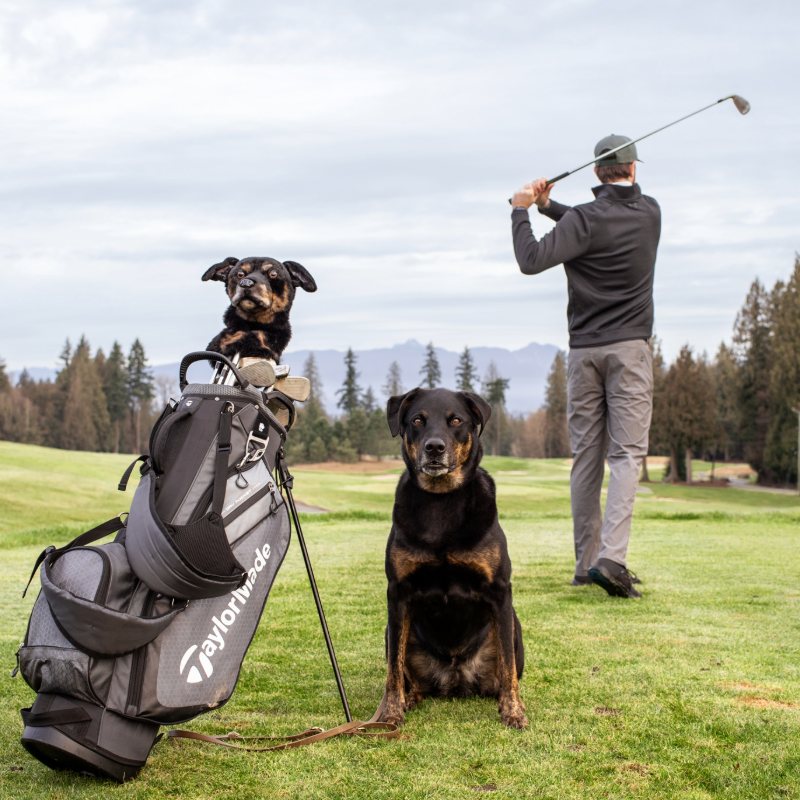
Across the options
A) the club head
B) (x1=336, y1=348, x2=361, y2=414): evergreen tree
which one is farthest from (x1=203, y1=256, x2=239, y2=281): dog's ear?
(x1=336, y1=348, x2=361, y2=414): evergreen tree

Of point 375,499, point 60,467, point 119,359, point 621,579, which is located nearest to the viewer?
point 621,579

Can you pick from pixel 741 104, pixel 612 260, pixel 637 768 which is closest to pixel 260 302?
pixel 637 768

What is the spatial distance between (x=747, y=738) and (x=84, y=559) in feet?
8.27

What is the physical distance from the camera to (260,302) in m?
4.42

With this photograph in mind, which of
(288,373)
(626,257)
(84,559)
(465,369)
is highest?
(465,369)

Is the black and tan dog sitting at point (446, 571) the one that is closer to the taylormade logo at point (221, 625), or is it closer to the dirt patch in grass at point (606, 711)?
the dirt patch in grass at point (606, 711)

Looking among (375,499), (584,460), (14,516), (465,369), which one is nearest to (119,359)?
(465,369)

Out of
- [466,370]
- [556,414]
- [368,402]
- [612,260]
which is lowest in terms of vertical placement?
[612,260]

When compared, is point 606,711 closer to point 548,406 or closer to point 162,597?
point 162,597

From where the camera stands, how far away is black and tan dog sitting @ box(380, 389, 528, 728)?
355 cm

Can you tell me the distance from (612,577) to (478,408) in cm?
264

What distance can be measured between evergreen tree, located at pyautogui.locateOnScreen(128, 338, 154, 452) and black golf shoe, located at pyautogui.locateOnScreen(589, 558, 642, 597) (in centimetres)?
8669

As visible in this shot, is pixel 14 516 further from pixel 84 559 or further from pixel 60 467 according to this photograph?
pixel 84 559

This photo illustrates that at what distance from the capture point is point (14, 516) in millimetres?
19688
